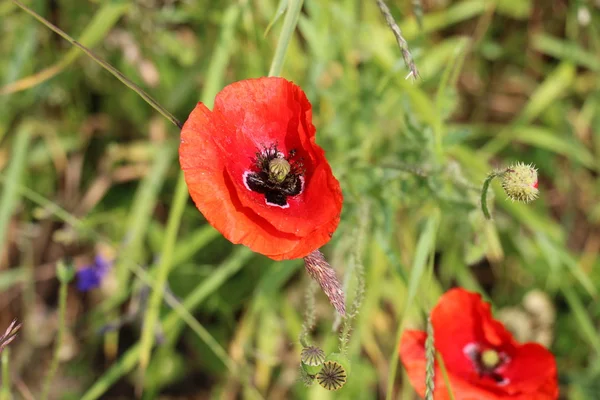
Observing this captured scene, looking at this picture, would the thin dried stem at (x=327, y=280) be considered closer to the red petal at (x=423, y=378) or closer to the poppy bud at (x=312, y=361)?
the poppy bud at (x=312, y=361)

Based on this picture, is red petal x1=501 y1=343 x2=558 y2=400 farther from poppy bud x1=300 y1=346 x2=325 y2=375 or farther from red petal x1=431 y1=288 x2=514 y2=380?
poppy bud x1=300 y1=346 x2=325 y2=375

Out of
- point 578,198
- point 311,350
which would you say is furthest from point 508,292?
point 311,350

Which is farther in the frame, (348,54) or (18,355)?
(18,355)

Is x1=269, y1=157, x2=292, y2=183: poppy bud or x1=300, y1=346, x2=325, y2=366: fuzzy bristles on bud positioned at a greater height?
x1=269, y1=157, x2=292, y2=183: poppy bud

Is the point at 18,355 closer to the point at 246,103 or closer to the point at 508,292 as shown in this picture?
the point at 246,103

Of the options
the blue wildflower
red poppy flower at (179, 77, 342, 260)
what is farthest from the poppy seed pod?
the blue wildflower

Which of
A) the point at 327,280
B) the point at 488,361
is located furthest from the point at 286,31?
the point at 488,361
